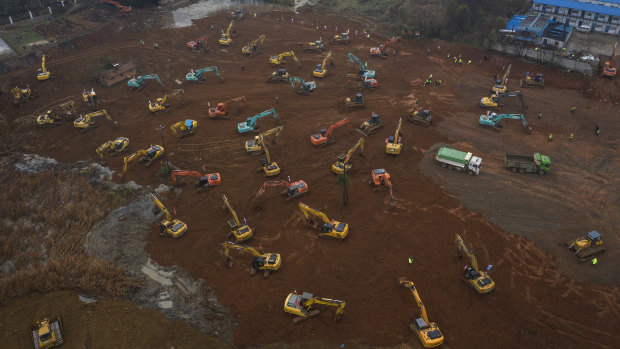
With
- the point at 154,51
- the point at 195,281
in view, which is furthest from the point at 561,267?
the point at 154,51

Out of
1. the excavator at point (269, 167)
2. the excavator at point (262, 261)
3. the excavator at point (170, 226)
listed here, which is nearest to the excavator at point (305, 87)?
the excavator at point (269, 167)

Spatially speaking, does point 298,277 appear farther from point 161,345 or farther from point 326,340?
point 161,345

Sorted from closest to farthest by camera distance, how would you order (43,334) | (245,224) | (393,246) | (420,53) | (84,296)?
(43,334) → (84,296) → (393,246) → (245,224) → (420,53)

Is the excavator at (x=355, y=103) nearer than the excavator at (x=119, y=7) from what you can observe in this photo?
Yes

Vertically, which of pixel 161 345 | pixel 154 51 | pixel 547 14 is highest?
pixel 547 14

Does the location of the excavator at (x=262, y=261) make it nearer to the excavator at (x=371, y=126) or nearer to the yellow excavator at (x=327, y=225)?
the yellow excavator at (x=327, y=225)

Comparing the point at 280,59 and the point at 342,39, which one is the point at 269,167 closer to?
the point at 280,59

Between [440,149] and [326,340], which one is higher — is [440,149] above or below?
above
